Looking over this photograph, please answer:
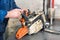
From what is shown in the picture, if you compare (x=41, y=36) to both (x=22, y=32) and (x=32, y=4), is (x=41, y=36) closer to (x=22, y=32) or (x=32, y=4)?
(x=22, y=32)

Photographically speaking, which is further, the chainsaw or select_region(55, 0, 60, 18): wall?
select_region(55, 0, 60, 18): wall

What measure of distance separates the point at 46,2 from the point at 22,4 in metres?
0.22

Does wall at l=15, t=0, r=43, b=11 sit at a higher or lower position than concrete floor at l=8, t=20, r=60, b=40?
higher

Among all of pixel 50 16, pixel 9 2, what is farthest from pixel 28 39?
pixel 50 16

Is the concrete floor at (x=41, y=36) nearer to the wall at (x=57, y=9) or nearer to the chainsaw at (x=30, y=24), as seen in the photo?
the chainsaw at (x=30, y=24)

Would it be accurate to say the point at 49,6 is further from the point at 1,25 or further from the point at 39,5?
the point at 1,25

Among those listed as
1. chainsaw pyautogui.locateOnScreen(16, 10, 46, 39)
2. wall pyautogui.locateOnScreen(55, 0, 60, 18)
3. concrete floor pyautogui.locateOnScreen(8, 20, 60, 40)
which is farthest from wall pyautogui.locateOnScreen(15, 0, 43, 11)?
concrete floor pyautogui.locateOnScreen(8, 20, 60, 40)

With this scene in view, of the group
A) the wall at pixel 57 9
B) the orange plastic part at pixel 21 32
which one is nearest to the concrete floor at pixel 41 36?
the orange plastic part at pixel 21 32

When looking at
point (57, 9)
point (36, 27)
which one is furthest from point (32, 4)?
point (36, 27)

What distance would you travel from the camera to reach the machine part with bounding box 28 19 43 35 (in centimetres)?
118

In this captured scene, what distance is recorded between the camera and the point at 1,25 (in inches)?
45.1

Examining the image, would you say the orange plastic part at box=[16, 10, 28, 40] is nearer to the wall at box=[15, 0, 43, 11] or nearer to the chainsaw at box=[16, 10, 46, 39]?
the chainsaw at box=[16, 10, 46, 39]

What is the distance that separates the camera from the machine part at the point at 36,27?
118 cm

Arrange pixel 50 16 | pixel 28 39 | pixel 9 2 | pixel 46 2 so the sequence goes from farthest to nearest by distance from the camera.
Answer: pixel 46 2
pixel 50 16
pixel 9 2
pixel 28 39
